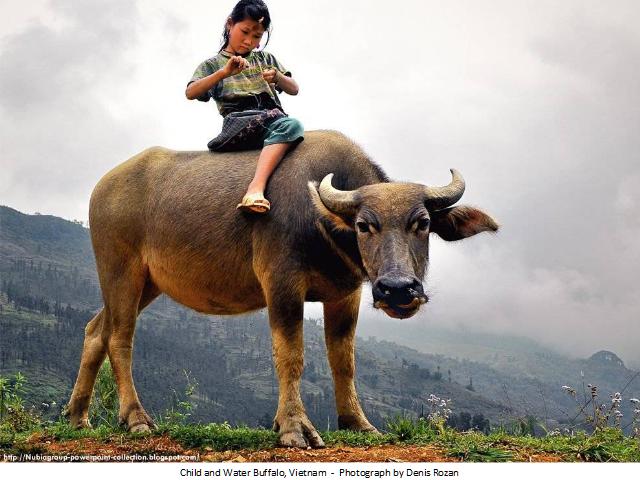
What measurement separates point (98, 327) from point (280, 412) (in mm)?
2861

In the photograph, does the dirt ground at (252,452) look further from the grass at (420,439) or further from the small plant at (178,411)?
the small plant at (178,411)

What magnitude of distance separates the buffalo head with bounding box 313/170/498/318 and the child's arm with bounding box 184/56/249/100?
4.18ft

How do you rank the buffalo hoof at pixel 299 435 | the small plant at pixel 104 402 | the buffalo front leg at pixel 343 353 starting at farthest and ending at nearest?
the small plant at pixel 104 402, the buffalo front leg at pixel 343 353, the buffalo hoof at pixel 299 435

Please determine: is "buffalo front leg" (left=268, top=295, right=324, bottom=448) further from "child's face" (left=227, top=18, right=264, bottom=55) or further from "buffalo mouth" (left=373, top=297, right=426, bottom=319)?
"child's face" (left=227, top=18, right=264, bottom=55)

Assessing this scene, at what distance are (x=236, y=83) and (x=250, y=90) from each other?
0.49ft

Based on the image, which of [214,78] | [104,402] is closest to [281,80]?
[214,78]

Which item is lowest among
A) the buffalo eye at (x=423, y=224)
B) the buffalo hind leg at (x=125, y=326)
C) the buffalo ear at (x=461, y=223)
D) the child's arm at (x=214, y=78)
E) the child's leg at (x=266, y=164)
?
the buffalo hind leg at (x=125, y=326)

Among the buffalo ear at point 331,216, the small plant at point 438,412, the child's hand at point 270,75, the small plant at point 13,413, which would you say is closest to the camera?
the buffalo ear at point 331,216

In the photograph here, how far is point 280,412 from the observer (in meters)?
5.73

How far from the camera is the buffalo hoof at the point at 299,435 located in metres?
5.50

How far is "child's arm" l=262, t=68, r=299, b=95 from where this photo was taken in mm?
6617

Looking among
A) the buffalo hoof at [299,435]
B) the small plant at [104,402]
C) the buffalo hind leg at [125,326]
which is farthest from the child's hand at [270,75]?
the small plant at [104,402]

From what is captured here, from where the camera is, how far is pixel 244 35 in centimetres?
672

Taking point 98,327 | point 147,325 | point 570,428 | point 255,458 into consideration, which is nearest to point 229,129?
point 98,327
